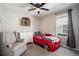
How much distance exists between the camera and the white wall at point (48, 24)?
1.63 m

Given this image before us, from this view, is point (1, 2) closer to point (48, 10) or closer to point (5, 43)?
point (5, 43)

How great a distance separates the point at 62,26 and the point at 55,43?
1.40 feet

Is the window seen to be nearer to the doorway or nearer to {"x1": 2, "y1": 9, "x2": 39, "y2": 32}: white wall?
the doorway

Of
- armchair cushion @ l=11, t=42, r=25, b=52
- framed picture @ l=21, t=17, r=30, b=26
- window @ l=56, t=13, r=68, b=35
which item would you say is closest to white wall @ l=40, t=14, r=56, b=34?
window @ l=56, t=13, r=68, b=35

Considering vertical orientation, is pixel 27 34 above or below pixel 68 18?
below

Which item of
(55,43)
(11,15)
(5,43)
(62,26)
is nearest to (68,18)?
(62,26)

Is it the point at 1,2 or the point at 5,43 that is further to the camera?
the point at 5,43

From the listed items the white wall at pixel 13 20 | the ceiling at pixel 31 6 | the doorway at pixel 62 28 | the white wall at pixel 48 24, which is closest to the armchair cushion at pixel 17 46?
the white wall at pixel 13 20

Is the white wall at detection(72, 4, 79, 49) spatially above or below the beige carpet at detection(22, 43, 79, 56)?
above

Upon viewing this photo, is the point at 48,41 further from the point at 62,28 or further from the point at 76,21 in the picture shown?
the point at 76,21

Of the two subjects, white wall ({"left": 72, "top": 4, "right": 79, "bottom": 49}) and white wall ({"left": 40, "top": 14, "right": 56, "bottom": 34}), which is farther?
white wall ({"left": 40, "top": 14, "right": 56, "bottom": 34})

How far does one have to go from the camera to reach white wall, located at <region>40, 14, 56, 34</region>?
1.63 meters

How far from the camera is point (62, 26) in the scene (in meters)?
1.58

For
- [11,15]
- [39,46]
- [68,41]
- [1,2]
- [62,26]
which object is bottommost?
[39,46]
